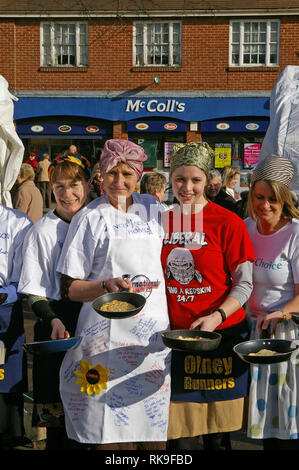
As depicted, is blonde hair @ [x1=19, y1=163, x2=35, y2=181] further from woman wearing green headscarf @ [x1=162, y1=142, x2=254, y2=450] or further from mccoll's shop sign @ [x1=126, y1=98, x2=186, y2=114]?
mccoll's shop sign @ [x1=126, y1=98, x2=186, y2=114]

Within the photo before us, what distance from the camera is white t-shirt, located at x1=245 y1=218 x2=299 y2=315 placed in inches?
125

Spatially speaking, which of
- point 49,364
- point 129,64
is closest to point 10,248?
point 49,364

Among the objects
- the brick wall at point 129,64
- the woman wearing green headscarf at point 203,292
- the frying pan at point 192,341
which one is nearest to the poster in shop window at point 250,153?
the brick wall at point 129,64

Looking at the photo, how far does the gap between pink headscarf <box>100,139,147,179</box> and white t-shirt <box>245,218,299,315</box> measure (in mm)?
909

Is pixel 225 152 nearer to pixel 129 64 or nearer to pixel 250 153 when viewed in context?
pixel 250 153

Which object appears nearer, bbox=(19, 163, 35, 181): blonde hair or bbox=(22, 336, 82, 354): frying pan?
bbox=(22, 336, 82, 354): frying pan

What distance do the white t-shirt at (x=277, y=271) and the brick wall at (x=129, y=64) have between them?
16170 millimetres

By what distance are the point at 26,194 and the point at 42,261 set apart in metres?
4.67

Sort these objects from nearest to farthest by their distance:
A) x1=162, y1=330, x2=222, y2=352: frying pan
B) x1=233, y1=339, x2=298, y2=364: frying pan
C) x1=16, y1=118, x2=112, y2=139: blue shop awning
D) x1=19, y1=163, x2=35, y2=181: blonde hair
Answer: x1=162, y1=330, x2=222, y2=352: frying pan
x1=233, y1=339, x2=298, y2=364: frying pan
x1=19, y1=163, x2=35, y2=181: blonde hair
x1=16, y1=118, x2=112, y2=139: blue shop awning

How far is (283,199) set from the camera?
3199 millimetres

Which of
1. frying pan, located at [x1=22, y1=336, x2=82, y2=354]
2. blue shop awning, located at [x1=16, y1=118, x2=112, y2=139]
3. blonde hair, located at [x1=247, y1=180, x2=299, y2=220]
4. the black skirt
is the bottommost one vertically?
the black skirt
